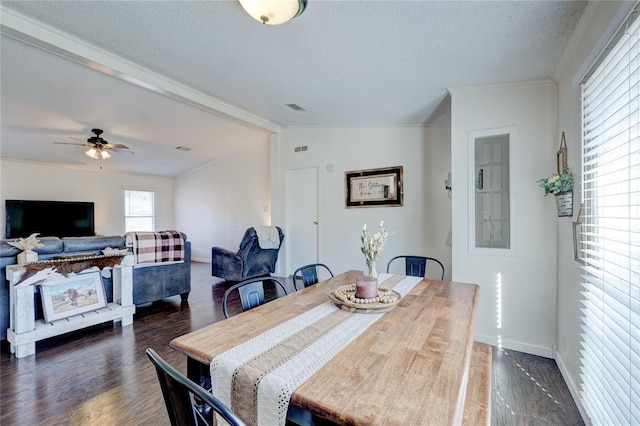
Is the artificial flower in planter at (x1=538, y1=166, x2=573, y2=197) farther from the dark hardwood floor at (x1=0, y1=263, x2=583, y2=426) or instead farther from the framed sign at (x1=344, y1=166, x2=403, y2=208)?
the framed sign at (x1=344, y1=166, x2=403, y2=208)

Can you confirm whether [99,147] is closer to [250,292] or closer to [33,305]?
[33,305]

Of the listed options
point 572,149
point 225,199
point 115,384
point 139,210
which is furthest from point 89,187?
point 572,149

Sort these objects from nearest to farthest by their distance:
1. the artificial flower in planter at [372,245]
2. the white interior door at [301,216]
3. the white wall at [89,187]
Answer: the artificial flower in planter at [372,245] → the white interior door at [301,216] → the white wall at [89,187]

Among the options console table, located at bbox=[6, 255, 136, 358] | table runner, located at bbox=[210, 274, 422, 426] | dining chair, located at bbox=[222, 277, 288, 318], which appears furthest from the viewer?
console table, located at bbox=[6, 255, 136, 358]

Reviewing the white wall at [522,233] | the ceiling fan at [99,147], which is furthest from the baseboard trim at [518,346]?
the ceiling fan at [99,147]

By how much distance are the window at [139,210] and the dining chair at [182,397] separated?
25.7 ft

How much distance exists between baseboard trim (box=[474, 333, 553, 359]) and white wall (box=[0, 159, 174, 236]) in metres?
7.81

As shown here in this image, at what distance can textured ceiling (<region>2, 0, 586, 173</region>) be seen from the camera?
1946 mm

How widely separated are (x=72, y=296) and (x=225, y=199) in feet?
14.3

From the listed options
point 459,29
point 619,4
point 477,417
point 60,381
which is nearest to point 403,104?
point 459,29

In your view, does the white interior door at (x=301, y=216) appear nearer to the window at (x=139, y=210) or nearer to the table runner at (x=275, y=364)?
the table runner at (x=275, y=364)

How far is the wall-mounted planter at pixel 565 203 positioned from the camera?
6.71 feet

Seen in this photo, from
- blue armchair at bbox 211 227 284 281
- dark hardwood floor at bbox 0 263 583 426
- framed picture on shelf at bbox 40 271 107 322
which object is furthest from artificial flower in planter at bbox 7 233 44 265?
blue armchair at bbox 211 227 284 281

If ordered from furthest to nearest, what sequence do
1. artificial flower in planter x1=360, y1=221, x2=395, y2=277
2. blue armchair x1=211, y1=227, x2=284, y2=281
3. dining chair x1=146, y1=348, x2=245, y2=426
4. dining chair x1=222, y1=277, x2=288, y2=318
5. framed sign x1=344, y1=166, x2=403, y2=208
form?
blue armchair x1=211, y1=227, x2=284, y2=281 < framed sign x1=344, y1=166, x2=403, y2=208 < dining chair x1=222, y1=277, x2=288, y2=318 < artificial flower in planter x1=360, y1=221, x2=395, y2=277 < dining chair x1=146, y1=348, x2=245, y2=426
